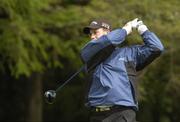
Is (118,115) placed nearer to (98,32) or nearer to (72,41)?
(98,32)

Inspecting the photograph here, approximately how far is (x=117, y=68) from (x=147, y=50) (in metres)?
0.35

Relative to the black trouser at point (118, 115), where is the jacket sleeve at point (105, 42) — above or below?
above

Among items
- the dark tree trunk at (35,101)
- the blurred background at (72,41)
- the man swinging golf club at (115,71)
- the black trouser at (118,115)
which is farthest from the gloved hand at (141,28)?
the dark tree trunk at (35,101)

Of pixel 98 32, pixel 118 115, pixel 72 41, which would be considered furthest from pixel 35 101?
pixel 118 115

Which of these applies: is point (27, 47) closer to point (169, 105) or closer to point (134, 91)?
point (169, 105)

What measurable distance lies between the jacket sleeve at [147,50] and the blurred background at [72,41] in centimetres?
541

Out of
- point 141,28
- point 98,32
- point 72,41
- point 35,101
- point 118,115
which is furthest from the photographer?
point 35,101

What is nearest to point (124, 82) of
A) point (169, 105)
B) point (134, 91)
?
point (134, 91)

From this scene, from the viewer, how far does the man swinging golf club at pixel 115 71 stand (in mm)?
5742

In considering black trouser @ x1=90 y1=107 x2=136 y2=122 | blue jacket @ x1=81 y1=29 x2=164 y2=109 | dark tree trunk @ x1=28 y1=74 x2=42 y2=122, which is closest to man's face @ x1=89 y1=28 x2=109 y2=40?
blue jacket @ x1=81 y1=29 x2=164 y2=109

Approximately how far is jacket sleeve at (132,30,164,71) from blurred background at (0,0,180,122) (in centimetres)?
541

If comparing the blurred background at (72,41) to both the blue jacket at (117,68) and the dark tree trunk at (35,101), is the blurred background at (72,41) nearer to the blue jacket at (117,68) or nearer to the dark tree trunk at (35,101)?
the dark tree trunk at (35,101)

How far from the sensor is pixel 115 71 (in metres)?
5.80

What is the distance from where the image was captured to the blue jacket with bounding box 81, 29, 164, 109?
573cm
